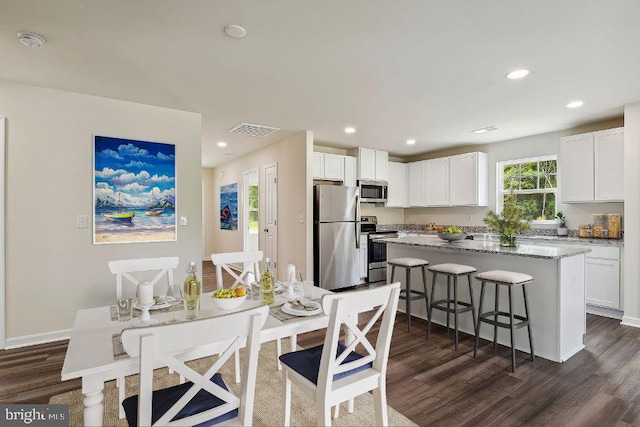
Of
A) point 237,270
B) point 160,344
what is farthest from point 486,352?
point 237,270

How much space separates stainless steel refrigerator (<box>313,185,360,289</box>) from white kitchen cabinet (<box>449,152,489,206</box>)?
1913 mm

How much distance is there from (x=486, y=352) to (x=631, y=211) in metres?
2.46

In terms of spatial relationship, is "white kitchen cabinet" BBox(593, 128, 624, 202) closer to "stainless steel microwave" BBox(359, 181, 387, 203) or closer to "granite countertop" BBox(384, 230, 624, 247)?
"granite countertop" BBox(384, 230, 624, 247)

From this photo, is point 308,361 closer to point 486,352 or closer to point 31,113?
point 486,352

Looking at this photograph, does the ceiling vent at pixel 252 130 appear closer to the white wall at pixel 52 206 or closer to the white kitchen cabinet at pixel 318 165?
the white kitchen cabinet at pixel 318 165

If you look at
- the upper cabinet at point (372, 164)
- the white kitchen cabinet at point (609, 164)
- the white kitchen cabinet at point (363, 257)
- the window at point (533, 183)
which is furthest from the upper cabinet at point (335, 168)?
the white kitchen cabinet at point (609, 164)

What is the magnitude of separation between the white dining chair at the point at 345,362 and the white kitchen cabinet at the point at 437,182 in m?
5.09

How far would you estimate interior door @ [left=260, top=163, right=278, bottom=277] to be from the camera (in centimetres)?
578

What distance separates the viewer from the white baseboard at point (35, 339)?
3.09m

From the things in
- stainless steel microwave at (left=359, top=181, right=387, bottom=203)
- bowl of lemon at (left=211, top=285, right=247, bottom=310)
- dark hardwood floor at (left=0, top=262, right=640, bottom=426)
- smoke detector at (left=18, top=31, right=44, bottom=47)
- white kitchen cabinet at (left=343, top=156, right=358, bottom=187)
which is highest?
smoke detector at (left=18, top=31, right=44, bottom=47)

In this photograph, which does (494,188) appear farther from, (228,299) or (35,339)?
(35,339)

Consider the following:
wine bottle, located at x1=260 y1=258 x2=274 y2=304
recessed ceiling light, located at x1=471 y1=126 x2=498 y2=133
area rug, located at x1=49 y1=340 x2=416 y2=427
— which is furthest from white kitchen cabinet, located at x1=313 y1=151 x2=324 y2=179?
wine bottle, located at x1=260 y1=258 x2=274 y2=304

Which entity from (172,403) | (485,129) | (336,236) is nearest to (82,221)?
(172,403)

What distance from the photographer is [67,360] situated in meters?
1.26
